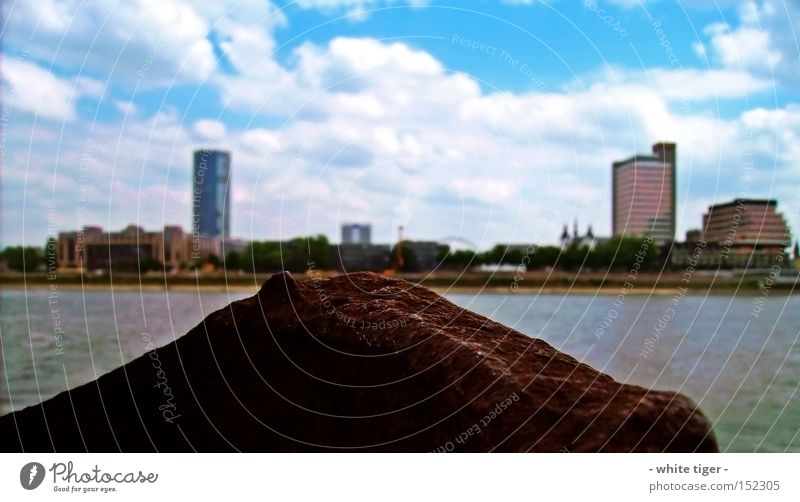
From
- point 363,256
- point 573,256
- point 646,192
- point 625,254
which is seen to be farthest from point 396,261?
point 573,256

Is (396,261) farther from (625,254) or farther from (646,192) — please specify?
(625,254)

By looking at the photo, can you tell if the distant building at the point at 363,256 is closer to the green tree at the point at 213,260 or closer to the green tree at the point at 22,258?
the green tree at the point at 213,260

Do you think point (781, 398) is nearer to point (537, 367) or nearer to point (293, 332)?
point (537, 367)

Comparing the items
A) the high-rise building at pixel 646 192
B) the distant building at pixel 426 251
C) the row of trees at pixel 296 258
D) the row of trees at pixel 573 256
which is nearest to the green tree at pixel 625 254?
the row of trees at pixel 573 256

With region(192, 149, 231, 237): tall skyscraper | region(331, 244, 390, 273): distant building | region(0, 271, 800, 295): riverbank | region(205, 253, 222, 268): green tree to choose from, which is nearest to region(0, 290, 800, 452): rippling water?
region(0, 271, 800, 295): riverbank

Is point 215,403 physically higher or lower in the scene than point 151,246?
lower

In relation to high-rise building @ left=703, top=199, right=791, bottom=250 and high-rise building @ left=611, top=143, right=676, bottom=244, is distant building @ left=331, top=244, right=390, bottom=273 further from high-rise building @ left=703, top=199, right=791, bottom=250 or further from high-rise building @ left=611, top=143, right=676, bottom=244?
high-rise building @ left=703, top=199, right=791, bottom=250
